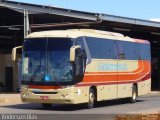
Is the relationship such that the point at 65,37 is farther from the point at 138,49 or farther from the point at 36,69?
the point at 138,49

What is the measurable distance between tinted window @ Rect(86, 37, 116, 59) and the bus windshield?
186 centimetres

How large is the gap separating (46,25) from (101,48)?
15539mm

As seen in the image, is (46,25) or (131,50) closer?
(131,50)

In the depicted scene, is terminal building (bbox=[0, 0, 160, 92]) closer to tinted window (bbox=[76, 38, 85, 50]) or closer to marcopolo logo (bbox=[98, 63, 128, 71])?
marcopolo logo (bbox=[98, 63, 128, 71])

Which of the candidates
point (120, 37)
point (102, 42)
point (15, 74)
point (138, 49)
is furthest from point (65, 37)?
point (15, 74)

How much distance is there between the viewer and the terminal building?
40375mm

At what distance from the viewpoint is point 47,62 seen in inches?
932

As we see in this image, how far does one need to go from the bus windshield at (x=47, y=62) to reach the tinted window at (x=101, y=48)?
186 cm

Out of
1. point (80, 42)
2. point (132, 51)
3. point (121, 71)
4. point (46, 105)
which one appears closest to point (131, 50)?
point (132, 51)

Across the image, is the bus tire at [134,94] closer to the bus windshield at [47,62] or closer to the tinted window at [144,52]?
the tinted window at [144,52]

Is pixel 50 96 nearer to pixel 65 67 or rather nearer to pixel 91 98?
pixel 65 67

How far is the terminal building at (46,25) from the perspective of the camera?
4038cm

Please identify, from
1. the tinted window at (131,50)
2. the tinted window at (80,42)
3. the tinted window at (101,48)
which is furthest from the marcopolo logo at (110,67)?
the tinted window at (80,42)

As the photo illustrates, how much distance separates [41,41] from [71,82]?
222cm
